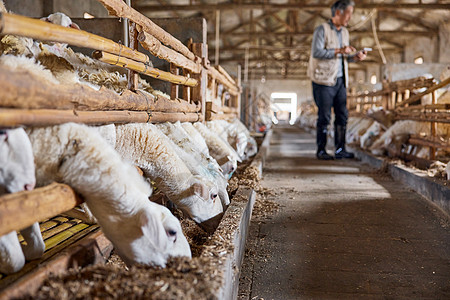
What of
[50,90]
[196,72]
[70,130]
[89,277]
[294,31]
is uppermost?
[294,31]

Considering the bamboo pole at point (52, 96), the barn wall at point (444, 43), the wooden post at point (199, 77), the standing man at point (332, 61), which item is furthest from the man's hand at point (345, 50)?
the barn wall at point (444, 43)

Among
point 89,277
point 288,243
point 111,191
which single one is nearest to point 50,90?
point 111,191

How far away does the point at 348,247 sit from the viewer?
8.30ft

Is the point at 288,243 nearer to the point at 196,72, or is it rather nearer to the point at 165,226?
the point at 165,226

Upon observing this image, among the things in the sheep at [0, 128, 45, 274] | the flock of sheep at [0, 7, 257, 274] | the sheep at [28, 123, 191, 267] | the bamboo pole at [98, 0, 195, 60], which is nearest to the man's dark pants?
the bamboo pole at [98, 0, 195, 60]

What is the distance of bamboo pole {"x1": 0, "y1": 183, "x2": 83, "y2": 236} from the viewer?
1240 mm

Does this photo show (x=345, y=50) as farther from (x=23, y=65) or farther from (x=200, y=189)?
(x=23, y=65)

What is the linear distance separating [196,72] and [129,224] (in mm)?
3110

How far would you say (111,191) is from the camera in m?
1.61

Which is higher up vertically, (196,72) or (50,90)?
(196,72)

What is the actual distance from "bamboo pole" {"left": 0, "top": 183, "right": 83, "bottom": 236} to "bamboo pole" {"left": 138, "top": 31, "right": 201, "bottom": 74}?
1.48 meters

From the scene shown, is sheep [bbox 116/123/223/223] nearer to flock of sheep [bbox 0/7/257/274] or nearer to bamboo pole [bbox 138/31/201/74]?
flock of sheep [bbox 0/7/257/274]

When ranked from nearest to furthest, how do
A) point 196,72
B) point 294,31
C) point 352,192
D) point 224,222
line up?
point 224,222 < point 352,192 < point 196,72 < point 294,31

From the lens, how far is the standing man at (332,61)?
19.5ft
